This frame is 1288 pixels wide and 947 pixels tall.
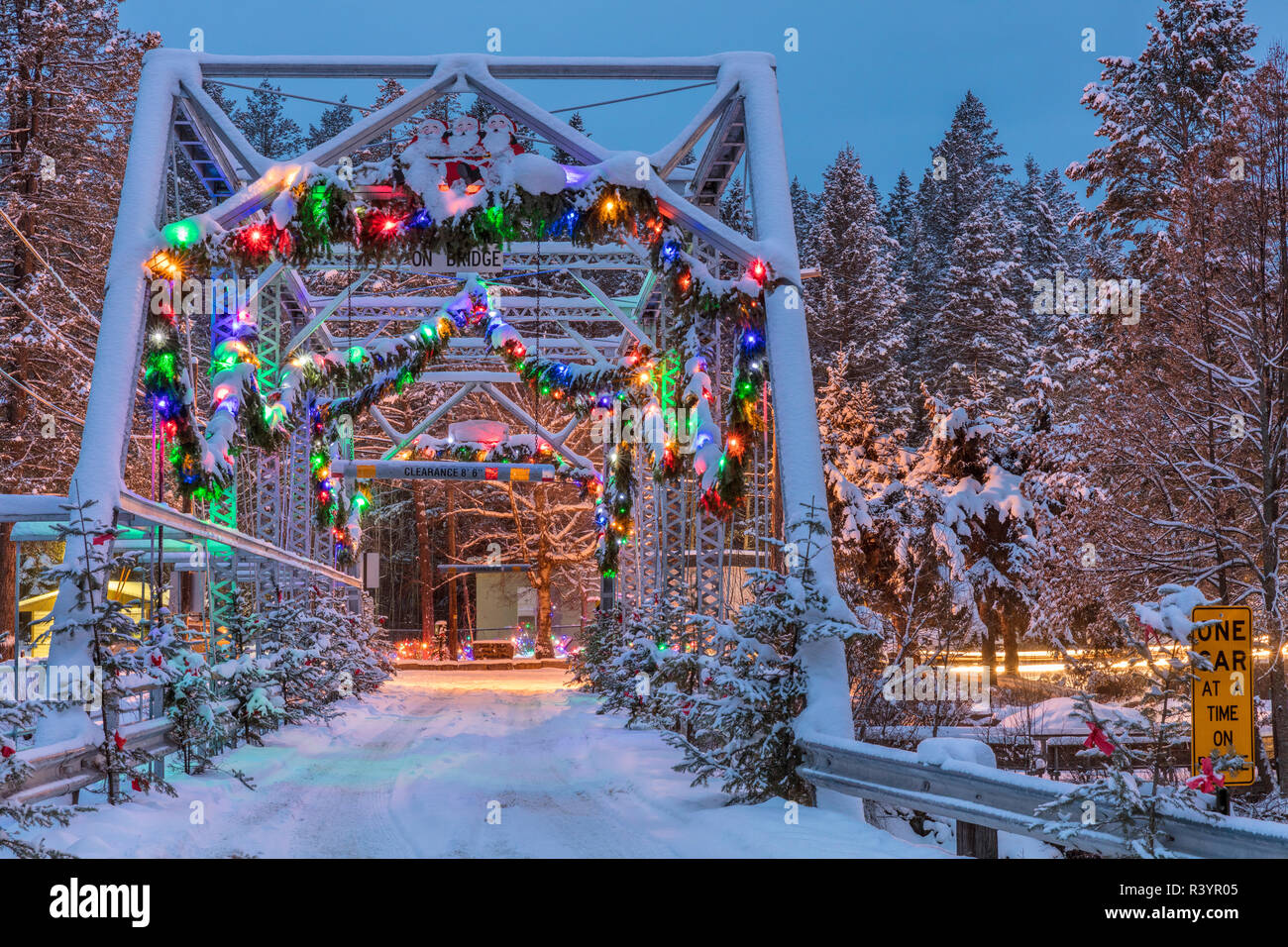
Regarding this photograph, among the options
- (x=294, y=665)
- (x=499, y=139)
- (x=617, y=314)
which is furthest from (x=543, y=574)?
(x=499, y=139)

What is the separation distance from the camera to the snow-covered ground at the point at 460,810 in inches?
309

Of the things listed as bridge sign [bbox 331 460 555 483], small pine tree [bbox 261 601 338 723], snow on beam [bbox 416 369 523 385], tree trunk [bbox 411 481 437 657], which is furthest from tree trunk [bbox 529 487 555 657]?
small pine tree [bbox 261 601 338 723]

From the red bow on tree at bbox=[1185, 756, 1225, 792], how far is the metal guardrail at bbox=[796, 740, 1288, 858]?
0.64 ft

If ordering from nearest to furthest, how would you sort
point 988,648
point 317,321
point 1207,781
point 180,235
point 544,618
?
1. point 1207,781
2. point 180,235
3. point 317,321
4. point 988,648
5. point 544,618

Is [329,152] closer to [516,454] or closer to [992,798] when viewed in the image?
[992,798]

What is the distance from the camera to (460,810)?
9.64 meters

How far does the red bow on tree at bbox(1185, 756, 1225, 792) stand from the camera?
552 centimetres

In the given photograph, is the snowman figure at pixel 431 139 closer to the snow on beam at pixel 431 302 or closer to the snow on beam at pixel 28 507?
the snow on beam at pixel 28 507

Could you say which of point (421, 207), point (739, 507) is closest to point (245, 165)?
point (421, 207)

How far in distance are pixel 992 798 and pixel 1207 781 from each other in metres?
1.44

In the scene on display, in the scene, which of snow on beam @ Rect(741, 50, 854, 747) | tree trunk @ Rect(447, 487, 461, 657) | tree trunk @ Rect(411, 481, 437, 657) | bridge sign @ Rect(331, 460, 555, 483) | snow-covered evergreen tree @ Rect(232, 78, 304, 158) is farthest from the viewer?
snow-covered evergreen tree @ Rect(232, 78, 304, 158)

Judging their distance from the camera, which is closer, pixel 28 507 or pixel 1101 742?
pixel 1101 742

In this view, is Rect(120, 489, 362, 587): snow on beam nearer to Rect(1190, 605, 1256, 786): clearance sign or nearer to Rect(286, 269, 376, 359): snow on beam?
Rect(286, 269, 376, 359): snow on beam
